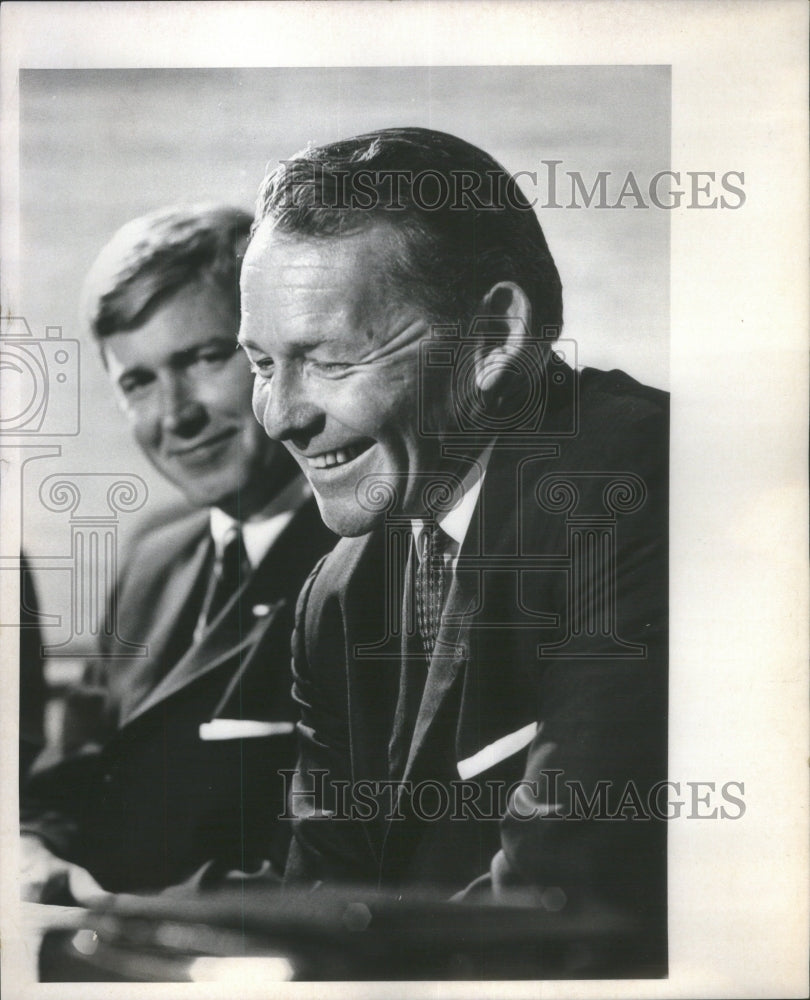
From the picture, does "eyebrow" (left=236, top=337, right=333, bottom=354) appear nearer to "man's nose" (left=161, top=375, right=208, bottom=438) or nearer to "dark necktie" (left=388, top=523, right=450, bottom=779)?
"man's nose" (left=161, top=375, right=208, bottom=438)

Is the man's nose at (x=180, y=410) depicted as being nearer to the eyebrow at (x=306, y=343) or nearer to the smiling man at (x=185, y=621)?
the smiling man at (x=185, y=621)

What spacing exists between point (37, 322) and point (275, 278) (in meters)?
0.82

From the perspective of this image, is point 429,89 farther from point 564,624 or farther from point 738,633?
point 738,633

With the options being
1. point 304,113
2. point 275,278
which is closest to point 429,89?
point 304,113

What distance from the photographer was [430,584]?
10.2 ft

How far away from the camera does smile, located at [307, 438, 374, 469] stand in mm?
3113

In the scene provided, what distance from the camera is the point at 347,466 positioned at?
312 cm

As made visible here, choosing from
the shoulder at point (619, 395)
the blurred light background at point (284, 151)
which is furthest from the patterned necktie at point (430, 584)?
the blurred light background at point (284, 151)

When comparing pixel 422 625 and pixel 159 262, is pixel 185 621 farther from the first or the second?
pixel 159 262

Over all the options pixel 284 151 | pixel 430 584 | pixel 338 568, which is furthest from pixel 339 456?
pixel 284 151

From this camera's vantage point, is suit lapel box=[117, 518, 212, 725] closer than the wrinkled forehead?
No

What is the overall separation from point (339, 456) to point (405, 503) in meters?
0.27

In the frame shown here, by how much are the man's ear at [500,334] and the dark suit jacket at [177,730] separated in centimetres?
72

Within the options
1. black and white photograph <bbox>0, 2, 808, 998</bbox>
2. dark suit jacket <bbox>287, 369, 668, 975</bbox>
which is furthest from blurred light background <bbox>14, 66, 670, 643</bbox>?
dark suit jacket <bbox>287, 369, 668, 975</bbox>
